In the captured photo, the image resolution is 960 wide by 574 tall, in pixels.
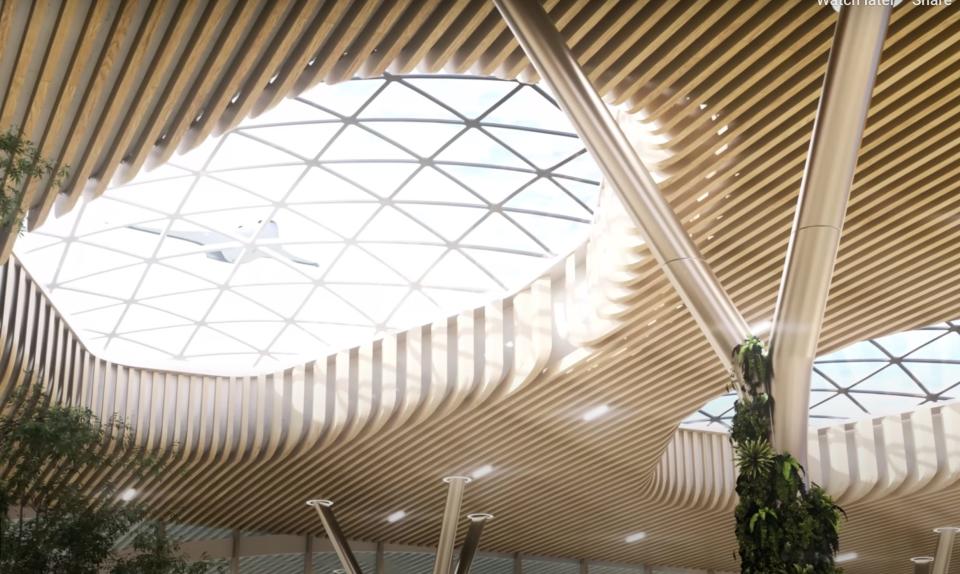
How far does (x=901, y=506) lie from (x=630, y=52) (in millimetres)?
22915

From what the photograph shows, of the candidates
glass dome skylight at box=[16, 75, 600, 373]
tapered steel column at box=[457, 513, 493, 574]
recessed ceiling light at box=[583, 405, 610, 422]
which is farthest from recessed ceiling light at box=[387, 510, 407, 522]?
recessed ceiling light at box=[583, 405, 610, 422]

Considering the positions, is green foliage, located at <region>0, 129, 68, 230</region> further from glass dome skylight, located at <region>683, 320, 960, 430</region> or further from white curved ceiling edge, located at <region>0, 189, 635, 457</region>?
glass dome skylight, located at <region>683, 320, 960, 430</region>

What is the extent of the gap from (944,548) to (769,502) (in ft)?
79.9

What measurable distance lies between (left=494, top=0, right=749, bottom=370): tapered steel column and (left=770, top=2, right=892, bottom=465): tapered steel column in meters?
0.80

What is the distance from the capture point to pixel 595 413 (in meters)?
21.1

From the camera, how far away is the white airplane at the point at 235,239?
2705 cm

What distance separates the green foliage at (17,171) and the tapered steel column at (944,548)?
27953mm

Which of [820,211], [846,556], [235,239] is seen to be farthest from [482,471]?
[846,556]

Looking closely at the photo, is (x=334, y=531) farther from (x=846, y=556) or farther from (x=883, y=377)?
(x=846, y=556)

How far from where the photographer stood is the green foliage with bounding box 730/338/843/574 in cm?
1045

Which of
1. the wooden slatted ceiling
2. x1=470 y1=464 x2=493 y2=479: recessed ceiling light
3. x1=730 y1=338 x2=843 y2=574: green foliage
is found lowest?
x1=730 y1=338 x2=843 y2=574: green foliage

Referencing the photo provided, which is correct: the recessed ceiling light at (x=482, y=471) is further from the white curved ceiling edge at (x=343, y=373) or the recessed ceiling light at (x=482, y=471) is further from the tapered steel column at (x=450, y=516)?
the white curved ceiling edge at (x=343, y=373)

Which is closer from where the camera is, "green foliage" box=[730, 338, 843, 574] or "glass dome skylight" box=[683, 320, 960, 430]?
"green foliage" box=[730, 338, 843, 574]

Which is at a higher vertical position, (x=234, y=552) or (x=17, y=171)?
(x=17, y=171)
